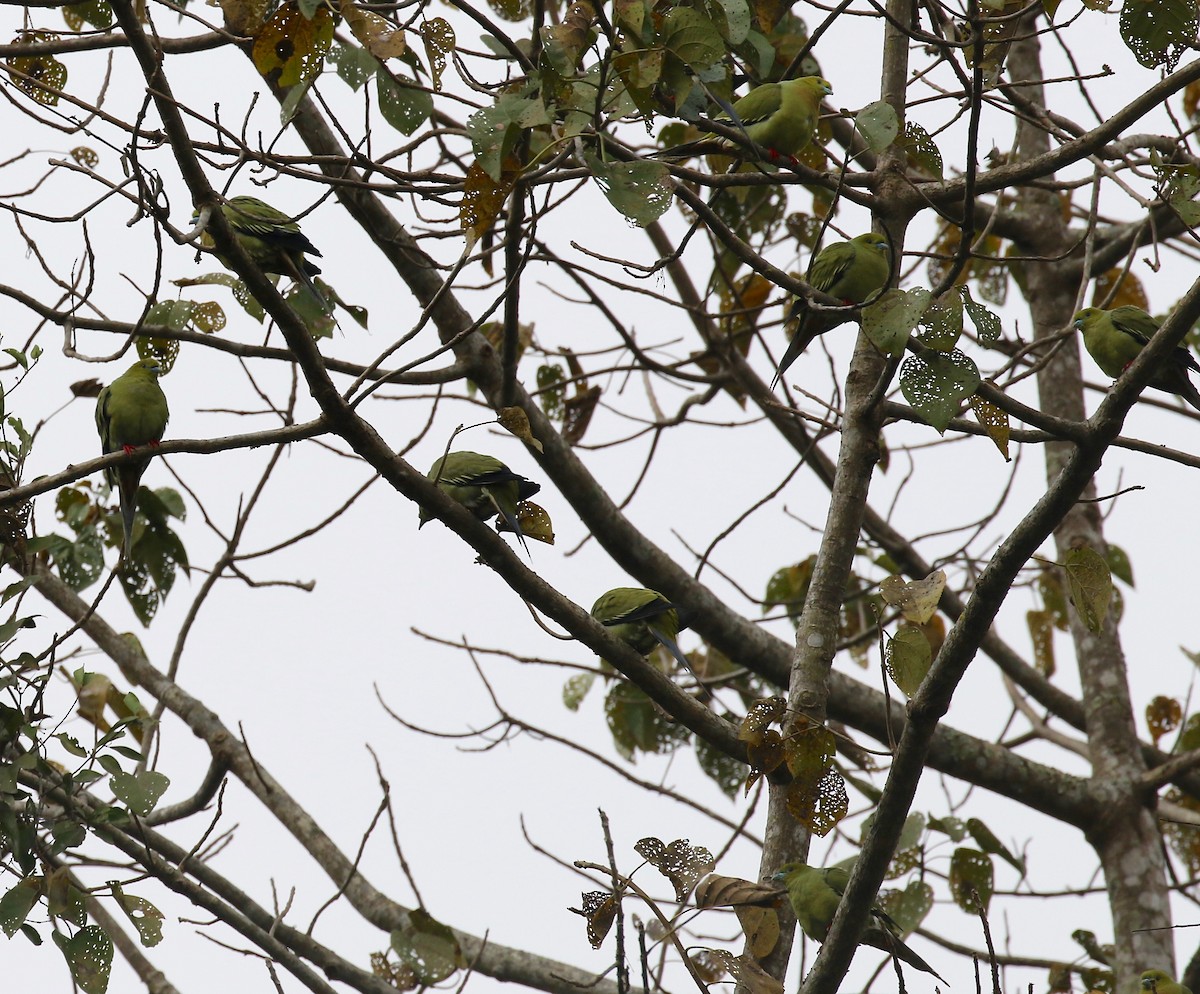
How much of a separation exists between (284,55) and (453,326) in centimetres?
193

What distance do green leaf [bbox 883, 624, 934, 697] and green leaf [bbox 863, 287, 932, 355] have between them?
612mm

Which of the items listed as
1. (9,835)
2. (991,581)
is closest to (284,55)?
(991,581)

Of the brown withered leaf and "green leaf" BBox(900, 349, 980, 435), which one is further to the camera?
the brown withered leaf

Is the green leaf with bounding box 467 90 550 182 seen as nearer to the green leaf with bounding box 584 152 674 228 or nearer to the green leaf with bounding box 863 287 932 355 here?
the green leaf with bounding box 584 152 674 228

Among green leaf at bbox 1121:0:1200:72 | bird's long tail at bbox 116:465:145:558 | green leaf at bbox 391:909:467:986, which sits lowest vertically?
green leaf at bbox 391:909:467:986

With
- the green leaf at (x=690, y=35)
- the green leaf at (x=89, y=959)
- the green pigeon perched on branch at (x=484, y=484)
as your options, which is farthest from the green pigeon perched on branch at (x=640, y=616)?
the green leaf at (x=690, y=35)

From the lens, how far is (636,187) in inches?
86.0

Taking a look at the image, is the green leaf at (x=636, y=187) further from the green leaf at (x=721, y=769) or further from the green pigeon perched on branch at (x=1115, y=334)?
the green leaf at (x=721, y=769)

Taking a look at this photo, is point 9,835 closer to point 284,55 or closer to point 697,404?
point 284,55

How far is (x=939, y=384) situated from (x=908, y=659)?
57cm

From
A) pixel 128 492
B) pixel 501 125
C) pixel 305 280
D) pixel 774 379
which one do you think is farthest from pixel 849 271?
pixel 128 492

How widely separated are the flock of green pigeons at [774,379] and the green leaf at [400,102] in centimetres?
61

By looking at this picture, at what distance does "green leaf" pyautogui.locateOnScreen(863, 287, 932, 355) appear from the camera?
222 cm

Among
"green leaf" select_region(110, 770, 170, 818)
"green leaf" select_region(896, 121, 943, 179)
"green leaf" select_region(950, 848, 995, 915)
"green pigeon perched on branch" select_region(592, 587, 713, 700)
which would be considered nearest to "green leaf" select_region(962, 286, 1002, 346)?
"green leaf" select_region(896, 121, 943, 179)
